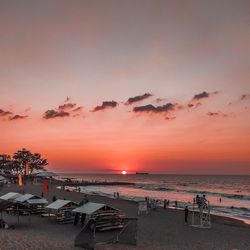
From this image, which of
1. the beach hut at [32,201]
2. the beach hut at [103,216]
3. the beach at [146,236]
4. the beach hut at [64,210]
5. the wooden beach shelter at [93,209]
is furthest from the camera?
the beach hut at [32,201]

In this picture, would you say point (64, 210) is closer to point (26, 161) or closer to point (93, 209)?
point (93, 209)

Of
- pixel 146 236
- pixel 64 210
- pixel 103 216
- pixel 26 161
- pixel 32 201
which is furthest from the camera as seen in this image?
pixel 26 161

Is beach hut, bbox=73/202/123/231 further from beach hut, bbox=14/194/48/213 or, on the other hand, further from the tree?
the tree

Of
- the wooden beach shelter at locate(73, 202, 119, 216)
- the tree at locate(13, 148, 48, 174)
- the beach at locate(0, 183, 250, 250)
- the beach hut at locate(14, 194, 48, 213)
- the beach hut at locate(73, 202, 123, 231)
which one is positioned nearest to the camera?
the beach at locate(0, 183, 250, 250)

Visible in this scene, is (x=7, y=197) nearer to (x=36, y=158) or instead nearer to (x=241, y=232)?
(x=241, y=232)

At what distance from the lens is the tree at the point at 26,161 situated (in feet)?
446

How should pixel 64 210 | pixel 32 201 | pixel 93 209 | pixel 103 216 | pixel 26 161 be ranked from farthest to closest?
pixel 26 161 < pixel 32 201 < pixel 64 210 < pixel 93 209 < pixel 103 216

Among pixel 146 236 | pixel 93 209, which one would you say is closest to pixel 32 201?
pixel 93 209

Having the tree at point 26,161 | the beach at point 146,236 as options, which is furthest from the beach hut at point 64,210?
the tree at point 26,161

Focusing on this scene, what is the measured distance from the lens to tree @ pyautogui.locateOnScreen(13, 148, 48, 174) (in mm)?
135875

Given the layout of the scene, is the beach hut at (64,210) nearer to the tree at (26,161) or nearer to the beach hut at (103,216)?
the beach hut at (103,216)

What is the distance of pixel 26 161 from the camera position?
134 metres

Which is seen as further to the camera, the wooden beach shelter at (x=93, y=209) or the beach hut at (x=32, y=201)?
the beach hut at (x=32, y=201)

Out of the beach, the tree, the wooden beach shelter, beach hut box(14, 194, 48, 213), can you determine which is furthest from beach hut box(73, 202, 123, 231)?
the tree
